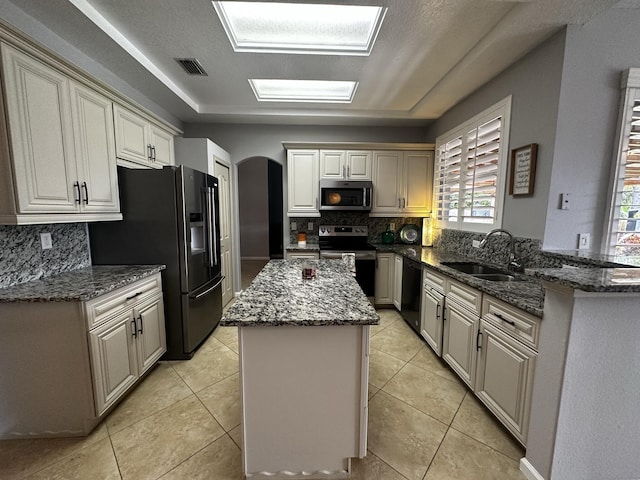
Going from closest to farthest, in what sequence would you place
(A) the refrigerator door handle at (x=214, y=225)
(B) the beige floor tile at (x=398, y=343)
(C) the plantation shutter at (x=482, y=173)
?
(C) the plantation shutter at (x=482, y=173) → (B) the beige floor tile at (x=398, y=343) → (A) the refrigerator door handle at (x=214, y=225)

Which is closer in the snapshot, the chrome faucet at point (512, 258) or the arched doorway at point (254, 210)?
the chrome faucet at point (512, 258)

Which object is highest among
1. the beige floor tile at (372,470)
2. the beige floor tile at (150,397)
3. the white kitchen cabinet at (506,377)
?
the white kitchen cabinet at (506,377)

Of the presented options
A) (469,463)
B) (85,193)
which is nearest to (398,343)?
(469,463)

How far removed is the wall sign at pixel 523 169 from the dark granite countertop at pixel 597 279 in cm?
95

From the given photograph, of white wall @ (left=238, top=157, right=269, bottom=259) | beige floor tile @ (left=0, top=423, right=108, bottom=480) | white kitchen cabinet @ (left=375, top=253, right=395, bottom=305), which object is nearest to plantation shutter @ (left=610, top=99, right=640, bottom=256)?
white kitchen cabinet @ (left=375, top=253, right=395, bottom=305)

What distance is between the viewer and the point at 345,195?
12.2ft

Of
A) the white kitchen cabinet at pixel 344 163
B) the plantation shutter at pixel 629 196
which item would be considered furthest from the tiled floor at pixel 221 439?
the white kitchen cabinet at pixel 344 163

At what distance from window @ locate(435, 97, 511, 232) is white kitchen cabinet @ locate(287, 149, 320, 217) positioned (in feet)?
5.66

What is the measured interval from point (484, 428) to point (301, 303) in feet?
4.94

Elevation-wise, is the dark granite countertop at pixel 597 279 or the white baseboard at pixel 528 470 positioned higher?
the dark granite countertop at pixel 597 279

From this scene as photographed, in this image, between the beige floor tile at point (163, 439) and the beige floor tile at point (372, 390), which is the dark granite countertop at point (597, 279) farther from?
the beige floor tile at point (163, 439)

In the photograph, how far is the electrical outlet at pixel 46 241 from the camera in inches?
73.8

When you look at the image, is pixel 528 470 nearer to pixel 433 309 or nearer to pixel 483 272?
pixel 433 309

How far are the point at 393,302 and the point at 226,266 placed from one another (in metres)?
2.44
